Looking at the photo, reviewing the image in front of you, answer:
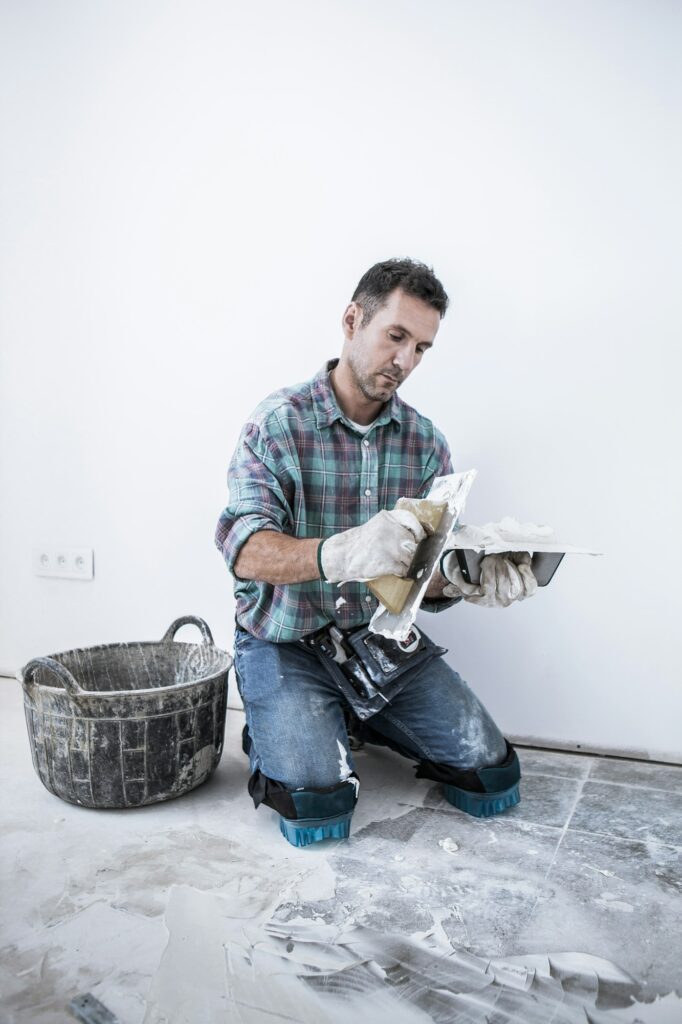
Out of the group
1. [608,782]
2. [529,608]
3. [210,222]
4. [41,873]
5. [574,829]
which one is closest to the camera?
[41,873]

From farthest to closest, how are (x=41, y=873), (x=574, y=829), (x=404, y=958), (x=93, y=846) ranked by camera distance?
(x=574, y=829), (x=93, y=846), (x=41, y=873), (x=404, y=958)

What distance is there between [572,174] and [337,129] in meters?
0.63

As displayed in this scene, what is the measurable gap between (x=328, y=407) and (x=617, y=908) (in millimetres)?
1075

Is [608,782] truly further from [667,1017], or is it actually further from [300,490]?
[300,490]

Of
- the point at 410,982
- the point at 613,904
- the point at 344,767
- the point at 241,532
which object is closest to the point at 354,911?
the point at 410,982

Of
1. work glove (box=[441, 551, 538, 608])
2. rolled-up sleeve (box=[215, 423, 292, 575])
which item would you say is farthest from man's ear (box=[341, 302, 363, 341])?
work glove (box=[441, 551, 538, 608])

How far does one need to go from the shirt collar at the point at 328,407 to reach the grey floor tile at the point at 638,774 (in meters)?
0.97

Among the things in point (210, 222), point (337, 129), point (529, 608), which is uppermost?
point (337, 129)

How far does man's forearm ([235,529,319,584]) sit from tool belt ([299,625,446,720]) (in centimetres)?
26

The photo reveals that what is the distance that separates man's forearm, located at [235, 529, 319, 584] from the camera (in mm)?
1420

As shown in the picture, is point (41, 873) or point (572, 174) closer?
point (41, 873)

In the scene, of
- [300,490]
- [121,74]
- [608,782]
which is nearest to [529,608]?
[608,782]

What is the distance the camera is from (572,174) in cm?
192

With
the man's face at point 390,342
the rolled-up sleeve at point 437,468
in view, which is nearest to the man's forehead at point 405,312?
the man's face at point 390,342
